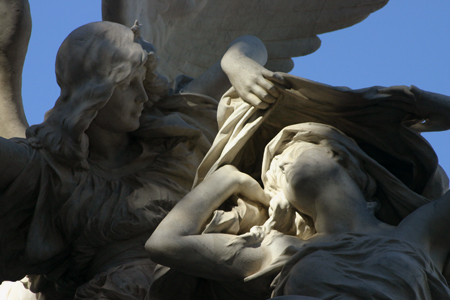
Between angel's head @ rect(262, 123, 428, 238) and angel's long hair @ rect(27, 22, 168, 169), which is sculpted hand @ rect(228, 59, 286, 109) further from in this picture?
angel's long hair @ rect(27, 22, 168, 169)

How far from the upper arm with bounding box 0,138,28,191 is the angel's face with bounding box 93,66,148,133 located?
49 centimetres

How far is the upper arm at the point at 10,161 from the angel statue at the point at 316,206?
0.94 meters

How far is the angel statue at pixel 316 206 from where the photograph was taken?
3.92 meters

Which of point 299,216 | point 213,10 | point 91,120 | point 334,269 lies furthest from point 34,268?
point 213,10

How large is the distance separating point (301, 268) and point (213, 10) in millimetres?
2973

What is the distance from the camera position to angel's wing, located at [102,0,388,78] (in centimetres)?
642

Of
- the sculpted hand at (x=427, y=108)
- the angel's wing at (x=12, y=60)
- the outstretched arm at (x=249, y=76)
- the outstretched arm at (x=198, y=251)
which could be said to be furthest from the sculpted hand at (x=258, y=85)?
the angel's wing at (x=12, y=60)

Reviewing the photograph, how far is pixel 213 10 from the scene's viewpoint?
6.52m

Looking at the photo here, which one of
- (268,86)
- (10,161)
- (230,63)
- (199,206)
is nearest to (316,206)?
(199,206)

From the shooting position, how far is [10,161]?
16.1 ft

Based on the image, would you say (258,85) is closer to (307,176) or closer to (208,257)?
(307,176)

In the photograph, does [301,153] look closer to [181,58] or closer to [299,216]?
[299,216]

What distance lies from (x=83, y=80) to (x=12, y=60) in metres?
0.81

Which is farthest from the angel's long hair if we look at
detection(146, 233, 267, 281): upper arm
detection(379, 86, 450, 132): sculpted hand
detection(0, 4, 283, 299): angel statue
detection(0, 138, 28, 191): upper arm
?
detection(379, 86, 450, 132): sculpted hand
